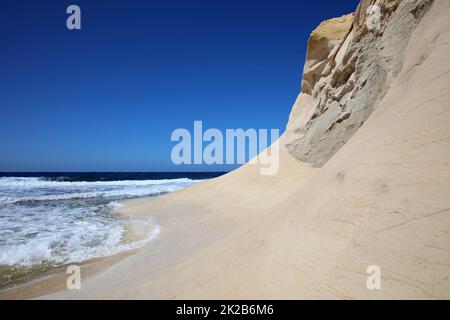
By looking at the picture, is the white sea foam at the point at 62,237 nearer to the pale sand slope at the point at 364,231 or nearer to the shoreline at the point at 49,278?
the shoreline at the point at 49,278

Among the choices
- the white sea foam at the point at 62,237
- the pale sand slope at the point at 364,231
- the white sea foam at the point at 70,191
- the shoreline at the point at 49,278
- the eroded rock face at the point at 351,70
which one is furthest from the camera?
the white sea foam at the point at 70,191

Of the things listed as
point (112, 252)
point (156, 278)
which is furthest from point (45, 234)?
point (156, 278)

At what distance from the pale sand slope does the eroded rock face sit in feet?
3.84

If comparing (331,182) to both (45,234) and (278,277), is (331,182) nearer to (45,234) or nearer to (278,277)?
(278,277)

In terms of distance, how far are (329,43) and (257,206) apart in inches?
365

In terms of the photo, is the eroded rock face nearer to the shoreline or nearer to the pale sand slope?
the pale sand slope

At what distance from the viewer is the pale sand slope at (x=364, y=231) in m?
2.19

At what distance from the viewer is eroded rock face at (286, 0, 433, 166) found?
632 centimetres

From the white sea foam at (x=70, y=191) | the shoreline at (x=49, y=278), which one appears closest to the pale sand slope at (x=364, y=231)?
the shoreline at (x=49, y=278)

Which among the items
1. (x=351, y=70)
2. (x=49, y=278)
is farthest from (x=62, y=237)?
(x=351, y=70)

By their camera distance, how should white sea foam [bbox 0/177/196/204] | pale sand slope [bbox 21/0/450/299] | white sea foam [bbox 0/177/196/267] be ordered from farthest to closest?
white sea foam [bbox 0/177/196/204] → white sea foam [bbox 0/177/196/267] → pale sand slope [bbox 21/0/450/299]

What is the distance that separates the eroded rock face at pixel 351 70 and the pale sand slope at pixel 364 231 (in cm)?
117

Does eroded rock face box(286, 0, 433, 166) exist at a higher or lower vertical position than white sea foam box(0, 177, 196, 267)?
higher

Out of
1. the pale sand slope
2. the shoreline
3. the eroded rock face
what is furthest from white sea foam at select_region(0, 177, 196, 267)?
the eroded rock face
